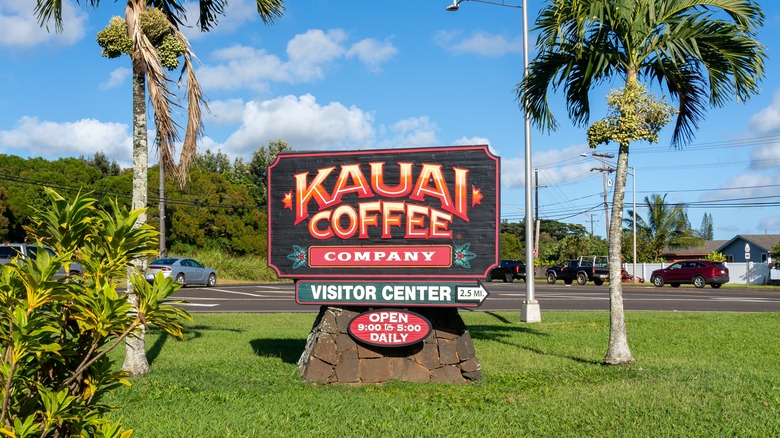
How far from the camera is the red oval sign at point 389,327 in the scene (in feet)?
33.5

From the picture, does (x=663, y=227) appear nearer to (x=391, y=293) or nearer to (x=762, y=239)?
(x=762, y=239)

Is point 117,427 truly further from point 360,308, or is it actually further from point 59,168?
point 59,168

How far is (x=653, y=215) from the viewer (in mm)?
60406

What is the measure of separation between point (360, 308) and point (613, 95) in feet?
16.7

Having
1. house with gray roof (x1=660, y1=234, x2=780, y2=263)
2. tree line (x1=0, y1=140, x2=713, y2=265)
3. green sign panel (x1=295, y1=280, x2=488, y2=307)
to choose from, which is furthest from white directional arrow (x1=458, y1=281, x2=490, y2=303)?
house with gray roof (x1=660, y1=234, x2=780, y2=263)

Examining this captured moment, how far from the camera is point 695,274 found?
3997 cm

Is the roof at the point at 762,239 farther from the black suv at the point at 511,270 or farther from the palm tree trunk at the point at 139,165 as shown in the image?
the palm tree trunk at the point at 139,165

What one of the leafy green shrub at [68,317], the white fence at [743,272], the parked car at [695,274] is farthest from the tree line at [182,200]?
the leafy green shrub at [68,317]

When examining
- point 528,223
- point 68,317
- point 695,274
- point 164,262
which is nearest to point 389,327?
point 68,317

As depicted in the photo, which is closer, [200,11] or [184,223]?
[200,11]

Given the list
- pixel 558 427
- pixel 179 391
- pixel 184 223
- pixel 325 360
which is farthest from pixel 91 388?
pixel 184 223

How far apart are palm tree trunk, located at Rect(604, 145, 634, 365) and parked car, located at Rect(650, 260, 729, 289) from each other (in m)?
31.0

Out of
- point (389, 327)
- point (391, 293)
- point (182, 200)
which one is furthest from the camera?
point (182, 200)

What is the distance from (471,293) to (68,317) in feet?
23.2
